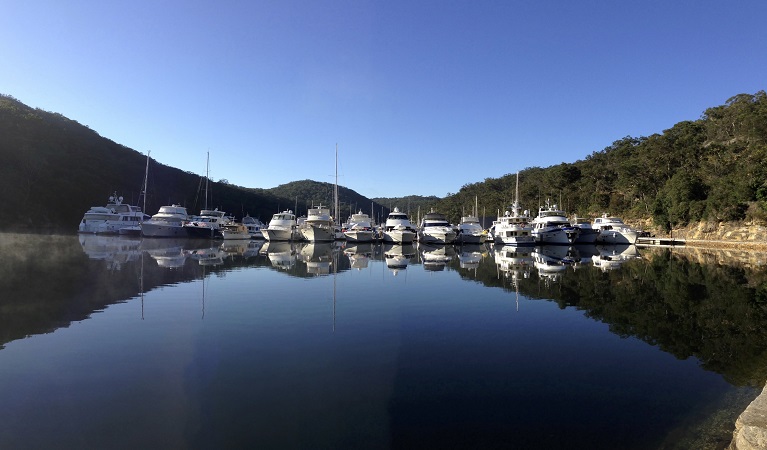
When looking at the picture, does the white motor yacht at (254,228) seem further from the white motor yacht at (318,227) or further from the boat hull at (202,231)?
the white motor yacht at (318,227)

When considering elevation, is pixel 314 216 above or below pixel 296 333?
above

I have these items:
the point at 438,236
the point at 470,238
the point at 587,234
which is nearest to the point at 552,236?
the point at 470,238

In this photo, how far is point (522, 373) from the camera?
778 cm

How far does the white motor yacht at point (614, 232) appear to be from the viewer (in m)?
60.4

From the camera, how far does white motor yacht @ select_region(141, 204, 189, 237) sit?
6141 centimetres

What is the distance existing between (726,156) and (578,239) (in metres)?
24.5

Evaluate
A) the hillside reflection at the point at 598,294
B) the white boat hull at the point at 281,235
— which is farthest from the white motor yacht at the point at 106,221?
the hillside reflection at the point at 598,294

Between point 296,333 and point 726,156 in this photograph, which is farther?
point 726,156

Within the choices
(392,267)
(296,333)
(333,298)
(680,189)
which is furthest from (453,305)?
(680,189)

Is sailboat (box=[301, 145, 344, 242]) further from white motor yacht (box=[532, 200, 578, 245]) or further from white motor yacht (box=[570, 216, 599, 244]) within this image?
white motor yacht (box=[570, 216, 599, 244])

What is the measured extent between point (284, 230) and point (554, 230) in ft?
122

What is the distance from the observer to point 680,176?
6400 centimetres

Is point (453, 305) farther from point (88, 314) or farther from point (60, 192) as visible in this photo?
point (60, 192)

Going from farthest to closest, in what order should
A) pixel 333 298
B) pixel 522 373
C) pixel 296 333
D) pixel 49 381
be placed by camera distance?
pixel 333 298
pixel 296 333
pixel 522 373
pixel 49 381
